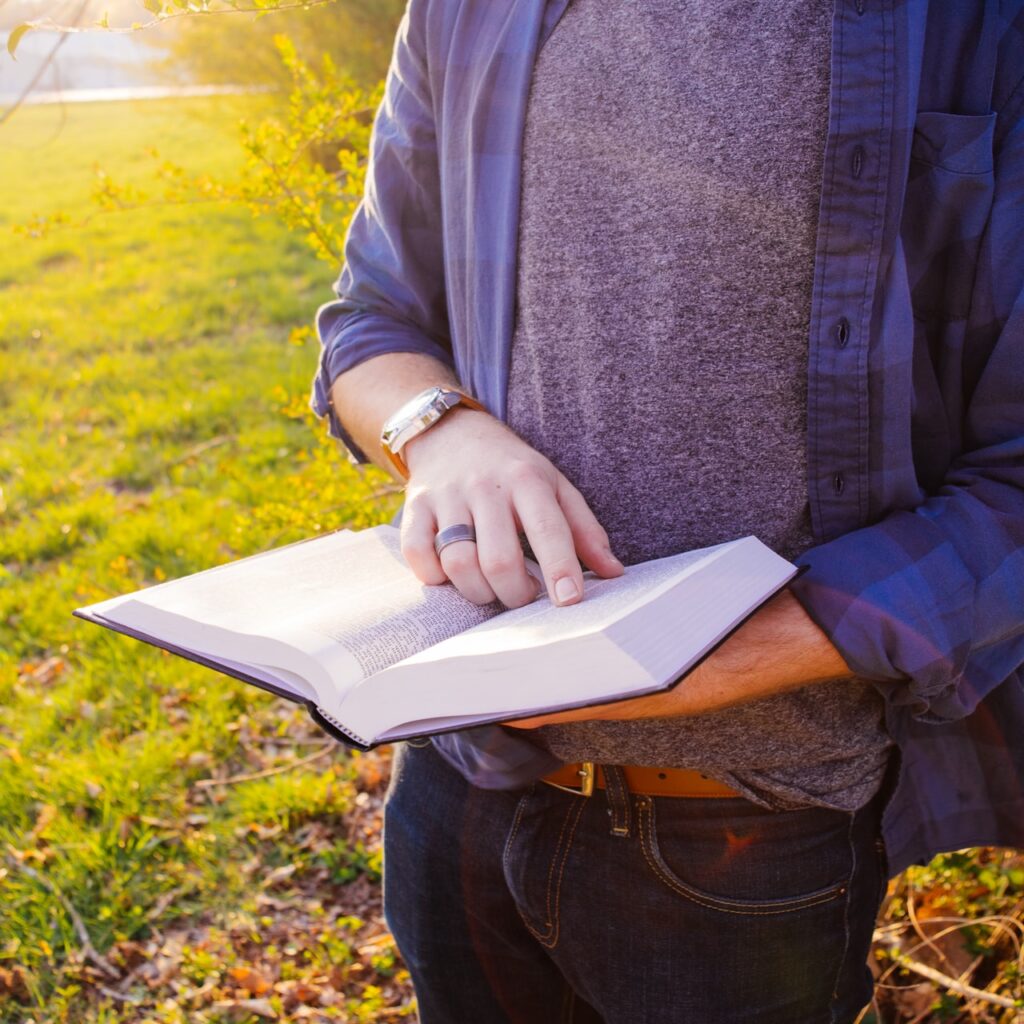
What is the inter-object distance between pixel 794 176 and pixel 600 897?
900 millimetres

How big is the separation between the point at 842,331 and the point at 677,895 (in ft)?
2.31

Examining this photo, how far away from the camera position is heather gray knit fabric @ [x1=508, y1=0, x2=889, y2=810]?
1.07 metres

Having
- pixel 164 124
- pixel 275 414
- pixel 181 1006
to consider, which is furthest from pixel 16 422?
pixel 164 124

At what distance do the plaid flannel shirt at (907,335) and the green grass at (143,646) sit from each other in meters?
1.51

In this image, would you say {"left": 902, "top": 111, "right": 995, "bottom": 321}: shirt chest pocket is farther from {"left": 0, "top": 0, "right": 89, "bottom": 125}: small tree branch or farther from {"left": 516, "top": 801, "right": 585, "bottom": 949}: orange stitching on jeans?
{"left": 0, "top": 0, "right": 89, "bottom": 125}: small tree branch

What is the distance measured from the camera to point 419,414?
1.20 m

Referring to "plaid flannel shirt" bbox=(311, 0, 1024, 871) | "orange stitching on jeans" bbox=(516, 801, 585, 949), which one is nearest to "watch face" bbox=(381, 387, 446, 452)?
"plaid flannel shirt" bbox=(311, 0, 1024, 871)

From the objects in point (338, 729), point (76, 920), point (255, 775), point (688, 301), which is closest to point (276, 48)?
point (255, 775)

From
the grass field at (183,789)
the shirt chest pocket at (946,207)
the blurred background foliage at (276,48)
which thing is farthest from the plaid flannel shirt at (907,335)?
the blurred background foliage at (276,48)

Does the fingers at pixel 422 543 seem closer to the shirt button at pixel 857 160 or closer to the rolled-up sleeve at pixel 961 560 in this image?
the rolled-up sleeve at pixel 961 560

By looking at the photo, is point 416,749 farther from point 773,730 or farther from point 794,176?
point 794,176

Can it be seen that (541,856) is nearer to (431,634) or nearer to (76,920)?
(431,634)

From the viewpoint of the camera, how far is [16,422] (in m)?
5.49

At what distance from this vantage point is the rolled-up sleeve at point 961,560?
99 centimetres
